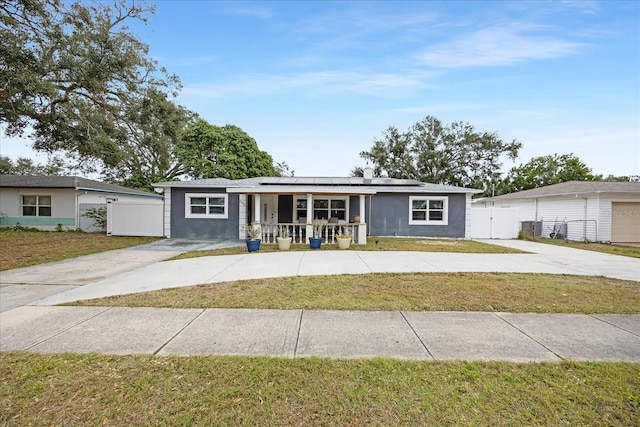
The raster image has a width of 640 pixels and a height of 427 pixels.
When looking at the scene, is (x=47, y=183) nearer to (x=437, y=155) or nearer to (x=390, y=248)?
(x=390, y=248)

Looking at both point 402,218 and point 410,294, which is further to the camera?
point 402,218

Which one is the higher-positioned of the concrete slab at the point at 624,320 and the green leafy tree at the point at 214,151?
the green leafy tree at the point at 214,151

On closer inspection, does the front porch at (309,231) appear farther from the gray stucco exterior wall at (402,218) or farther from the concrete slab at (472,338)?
the concrete slab at (472,338)

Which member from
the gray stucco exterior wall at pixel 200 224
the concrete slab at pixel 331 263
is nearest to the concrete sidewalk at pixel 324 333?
the concrete slab at pixel 331 263

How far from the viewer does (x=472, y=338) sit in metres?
3.58

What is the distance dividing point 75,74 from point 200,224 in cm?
730

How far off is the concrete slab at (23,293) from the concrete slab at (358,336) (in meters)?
4.66

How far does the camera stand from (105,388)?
2510 mm

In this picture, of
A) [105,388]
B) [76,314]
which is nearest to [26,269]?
[76,314]

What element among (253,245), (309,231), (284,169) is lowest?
(253,245)

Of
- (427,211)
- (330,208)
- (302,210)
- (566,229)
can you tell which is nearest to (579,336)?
(427,211)

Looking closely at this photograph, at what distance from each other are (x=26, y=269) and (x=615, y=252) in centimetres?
1939

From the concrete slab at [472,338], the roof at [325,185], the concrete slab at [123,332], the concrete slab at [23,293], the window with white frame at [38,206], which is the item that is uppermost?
the roof at [325,185]

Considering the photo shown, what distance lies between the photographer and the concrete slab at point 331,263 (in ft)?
24.2
